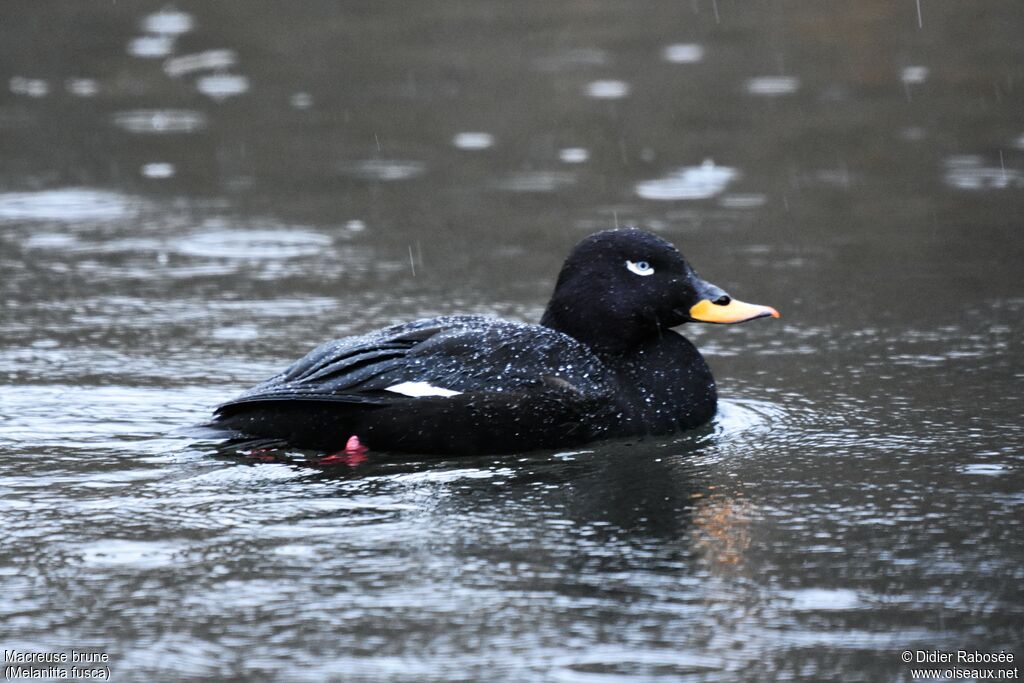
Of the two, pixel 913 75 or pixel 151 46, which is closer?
pixel 913 75

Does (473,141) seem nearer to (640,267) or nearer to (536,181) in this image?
(536,181)

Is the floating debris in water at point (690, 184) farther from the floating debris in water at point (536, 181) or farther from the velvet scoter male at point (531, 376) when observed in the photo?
the velvet scoter male at point (531, 376)

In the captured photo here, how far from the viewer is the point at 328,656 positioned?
3.74 m

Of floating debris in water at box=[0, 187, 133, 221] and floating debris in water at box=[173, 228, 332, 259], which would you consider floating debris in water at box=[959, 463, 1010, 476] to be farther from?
floating debris in water at box=[0, 187, 133, 221]

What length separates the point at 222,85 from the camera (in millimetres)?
13438

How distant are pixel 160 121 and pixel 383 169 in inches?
92.2

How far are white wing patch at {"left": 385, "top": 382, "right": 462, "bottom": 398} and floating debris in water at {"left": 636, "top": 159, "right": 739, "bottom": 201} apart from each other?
15.7 feet

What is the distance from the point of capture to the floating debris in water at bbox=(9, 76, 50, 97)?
43.6 ft

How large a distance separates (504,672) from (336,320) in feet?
13.2

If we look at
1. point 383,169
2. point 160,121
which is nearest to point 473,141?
point 383,169

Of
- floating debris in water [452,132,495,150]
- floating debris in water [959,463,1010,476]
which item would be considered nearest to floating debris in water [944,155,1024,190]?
floating debris in water [452,132,495,150]

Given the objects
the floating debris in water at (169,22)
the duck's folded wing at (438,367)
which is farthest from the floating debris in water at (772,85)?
the duck's folded wing at (438,367)

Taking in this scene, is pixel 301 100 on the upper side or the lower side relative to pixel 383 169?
upper

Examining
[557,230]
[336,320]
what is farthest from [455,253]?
[336,320]
